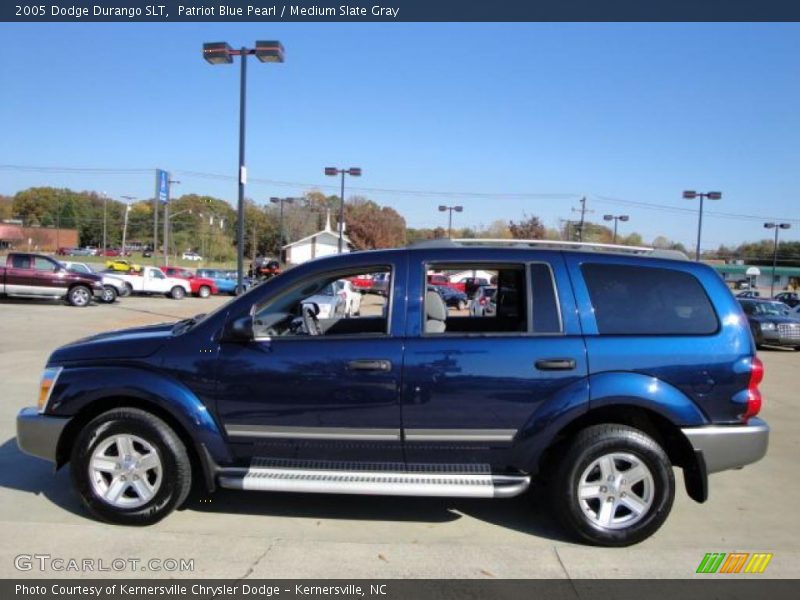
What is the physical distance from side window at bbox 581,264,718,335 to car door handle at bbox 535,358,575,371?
317mm

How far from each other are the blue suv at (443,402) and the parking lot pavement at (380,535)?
242 millimetres

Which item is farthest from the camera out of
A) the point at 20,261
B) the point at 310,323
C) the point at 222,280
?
the point at 222,280

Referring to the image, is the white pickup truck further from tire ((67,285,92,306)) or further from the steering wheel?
the steering wheel

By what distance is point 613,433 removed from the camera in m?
3.93

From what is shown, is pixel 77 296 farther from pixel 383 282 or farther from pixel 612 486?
pixel 612 486

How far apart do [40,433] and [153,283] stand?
30317 millimetres

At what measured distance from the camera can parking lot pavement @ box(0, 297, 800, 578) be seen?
3.63 m

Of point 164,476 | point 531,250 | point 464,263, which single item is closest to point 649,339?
point 531,250

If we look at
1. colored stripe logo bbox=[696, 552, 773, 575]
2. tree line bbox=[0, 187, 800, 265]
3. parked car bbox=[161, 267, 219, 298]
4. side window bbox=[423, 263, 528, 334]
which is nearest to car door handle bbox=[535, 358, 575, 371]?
side window bbox=[423, 263, 528, 334]

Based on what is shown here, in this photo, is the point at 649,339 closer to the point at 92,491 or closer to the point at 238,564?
the point at 238,564

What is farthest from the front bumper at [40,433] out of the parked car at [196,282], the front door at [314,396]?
the parked car at [196,282]

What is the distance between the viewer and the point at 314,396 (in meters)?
3.92

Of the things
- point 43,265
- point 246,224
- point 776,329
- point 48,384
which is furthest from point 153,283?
point 246,224

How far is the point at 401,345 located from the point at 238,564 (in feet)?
5.18
